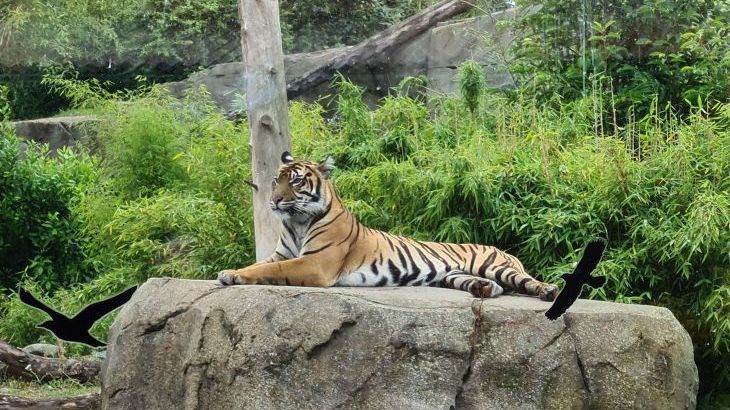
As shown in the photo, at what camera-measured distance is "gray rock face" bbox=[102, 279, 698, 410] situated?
3.47 meters

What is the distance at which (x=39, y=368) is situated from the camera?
5527 millimetres

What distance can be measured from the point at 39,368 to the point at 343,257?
245 cm

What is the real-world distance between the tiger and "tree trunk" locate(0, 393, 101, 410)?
1.22 meters

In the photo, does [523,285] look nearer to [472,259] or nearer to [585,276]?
[472,259]

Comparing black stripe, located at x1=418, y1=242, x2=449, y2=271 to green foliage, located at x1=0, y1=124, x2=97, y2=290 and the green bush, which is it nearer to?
the green bush

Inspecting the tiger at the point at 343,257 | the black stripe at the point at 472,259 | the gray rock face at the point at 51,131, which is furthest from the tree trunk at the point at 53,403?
the gray rock face at the point at 51,131

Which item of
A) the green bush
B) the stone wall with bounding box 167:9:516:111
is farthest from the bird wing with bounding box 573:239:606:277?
the stone wall with bounding box 167:9:516:111

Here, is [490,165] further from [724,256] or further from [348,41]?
[348,41]

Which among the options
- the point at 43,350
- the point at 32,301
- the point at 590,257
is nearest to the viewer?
the point at 32,301

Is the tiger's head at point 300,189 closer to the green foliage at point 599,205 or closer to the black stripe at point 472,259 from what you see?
the black stripe at point 472,259

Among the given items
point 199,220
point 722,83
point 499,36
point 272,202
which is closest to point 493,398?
point 272,202

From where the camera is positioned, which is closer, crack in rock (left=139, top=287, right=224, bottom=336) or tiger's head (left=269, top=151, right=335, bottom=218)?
crack in rock (left=139, top=287, right=224, bottom=336)

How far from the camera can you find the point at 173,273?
5.77 metres

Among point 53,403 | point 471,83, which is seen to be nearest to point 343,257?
point 53,403
